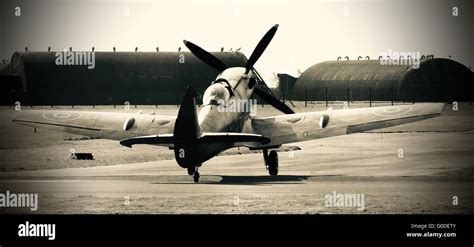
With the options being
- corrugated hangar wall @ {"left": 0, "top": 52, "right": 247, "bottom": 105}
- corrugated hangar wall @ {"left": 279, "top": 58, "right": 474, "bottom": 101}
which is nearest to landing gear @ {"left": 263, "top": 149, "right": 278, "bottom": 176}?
corrugated hangar wall @ {"left": 0, "top": 52, "right": 247, "bottom": 105}

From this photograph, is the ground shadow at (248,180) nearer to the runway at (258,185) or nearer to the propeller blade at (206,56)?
the runway at (258,185)

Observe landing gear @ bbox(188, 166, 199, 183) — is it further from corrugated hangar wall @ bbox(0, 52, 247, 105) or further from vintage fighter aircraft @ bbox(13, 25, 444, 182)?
corrugated hangar wall @ bbox(0, 52, 247, 105)

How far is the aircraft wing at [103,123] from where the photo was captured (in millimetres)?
30516

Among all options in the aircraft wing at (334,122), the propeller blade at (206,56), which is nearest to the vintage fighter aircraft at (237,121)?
the aircraft wing at (334,122)

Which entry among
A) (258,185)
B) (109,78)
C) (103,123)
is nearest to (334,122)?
(258,185)

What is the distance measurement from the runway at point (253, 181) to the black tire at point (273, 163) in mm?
429

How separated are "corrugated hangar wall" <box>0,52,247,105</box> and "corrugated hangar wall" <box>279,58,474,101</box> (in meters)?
20.1

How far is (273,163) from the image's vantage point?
30188 millimetres

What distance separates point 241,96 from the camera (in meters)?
30.8

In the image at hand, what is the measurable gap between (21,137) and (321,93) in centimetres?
7598

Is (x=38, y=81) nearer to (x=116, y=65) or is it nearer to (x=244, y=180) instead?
(x=116, y=65)

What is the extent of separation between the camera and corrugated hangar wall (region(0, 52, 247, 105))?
98.5 meters

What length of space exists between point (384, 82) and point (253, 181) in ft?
289

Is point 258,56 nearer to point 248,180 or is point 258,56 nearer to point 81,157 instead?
point 248,180
